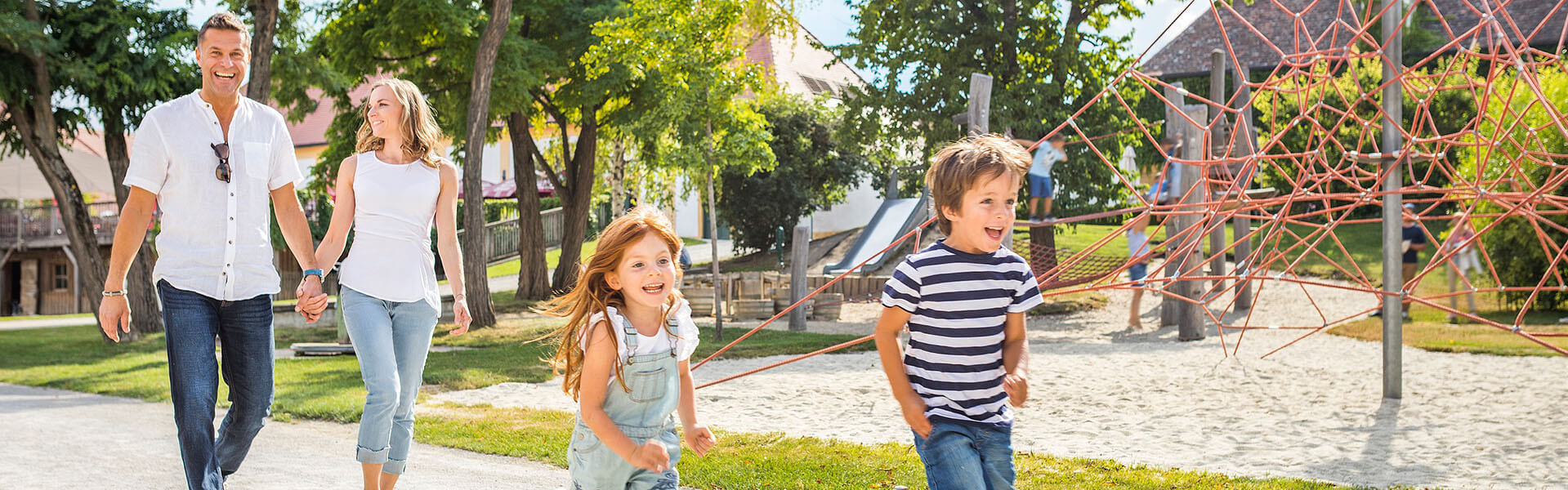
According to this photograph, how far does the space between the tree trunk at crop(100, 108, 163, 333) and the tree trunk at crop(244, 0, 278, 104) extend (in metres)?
2.14

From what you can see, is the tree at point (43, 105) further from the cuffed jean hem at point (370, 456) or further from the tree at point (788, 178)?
the tree at point (788, 178)

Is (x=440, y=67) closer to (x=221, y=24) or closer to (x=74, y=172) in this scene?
(x=74, y=172)

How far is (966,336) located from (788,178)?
75.2 feet

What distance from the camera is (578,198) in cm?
1961

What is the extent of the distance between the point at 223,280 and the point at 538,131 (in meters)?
19.6

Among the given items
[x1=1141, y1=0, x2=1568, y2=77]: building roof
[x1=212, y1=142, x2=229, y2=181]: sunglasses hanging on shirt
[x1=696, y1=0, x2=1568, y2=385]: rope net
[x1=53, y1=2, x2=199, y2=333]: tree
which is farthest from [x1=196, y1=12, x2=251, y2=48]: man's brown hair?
[x1=1141, y1=0, x2=1568, y2=77]: building roof

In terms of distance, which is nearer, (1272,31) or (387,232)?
(387,232)

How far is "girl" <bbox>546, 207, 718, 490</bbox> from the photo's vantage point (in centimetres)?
254

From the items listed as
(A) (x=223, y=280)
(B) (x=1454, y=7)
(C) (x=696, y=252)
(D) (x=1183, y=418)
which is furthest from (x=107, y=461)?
(B) (x=1454, y=7)

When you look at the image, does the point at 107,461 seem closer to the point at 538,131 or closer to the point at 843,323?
the point at 843,323

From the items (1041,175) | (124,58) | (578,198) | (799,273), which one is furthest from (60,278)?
(1041,175)

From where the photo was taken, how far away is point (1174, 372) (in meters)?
8.84

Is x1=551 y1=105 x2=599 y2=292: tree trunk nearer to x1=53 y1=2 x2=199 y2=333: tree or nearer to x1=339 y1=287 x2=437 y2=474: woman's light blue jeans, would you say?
x1=53 y1=2 x2=199 y2=333: tree

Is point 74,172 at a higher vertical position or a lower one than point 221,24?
higher
